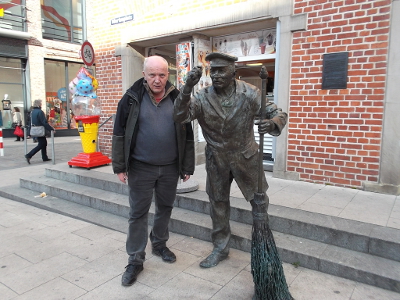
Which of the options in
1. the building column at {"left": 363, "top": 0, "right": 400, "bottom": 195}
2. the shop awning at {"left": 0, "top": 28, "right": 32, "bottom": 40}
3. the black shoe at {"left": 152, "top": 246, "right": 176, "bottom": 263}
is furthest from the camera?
the shop awning at {"left": 0, "top": 28, "right": 32, "bottom": 40}

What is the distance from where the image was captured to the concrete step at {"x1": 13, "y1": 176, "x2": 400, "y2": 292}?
282 centimetres

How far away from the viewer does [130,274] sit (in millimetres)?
2955

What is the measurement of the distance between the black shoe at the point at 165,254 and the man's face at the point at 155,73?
164 centimetres

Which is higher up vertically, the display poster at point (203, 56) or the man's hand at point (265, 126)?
the display poster at point (203, 56)

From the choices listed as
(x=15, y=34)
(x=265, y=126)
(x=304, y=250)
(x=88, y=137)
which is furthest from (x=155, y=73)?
(x=15, y=34)

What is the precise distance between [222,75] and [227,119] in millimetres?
373

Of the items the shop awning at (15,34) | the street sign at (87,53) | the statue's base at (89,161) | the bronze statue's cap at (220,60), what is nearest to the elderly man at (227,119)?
the bronze statue's cap at (220,60)

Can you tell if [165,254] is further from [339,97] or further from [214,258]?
[339,97]

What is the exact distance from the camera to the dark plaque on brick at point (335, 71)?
4.51 meters

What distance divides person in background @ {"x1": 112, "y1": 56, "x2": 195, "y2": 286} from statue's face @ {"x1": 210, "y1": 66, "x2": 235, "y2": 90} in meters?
0.47

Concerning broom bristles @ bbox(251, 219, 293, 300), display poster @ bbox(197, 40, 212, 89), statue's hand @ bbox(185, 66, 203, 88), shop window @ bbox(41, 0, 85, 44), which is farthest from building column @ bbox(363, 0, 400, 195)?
shop window @ bbox(41, 0, 85, 44)

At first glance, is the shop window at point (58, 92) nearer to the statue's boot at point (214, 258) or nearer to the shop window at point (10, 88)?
the shop window at point (10, 88)

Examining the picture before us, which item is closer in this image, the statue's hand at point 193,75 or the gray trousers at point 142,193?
the statue's hand at point 193,75

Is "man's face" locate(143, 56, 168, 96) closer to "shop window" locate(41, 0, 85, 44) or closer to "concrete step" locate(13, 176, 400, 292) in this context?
Answer: "concrete step" locate(13, 176, 400, 292)
